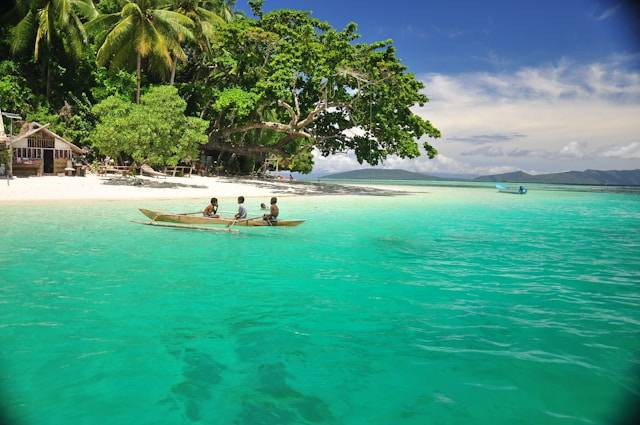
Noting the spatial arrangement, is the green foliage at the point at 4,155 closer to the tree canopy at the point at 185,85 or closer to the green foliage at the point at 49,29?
the tree canopy at the point at 185,85

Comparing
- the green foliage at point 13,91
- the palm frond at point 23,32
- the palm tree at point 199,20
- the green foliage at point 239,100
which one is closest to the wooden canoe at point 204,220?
the green foliage at point 239,100

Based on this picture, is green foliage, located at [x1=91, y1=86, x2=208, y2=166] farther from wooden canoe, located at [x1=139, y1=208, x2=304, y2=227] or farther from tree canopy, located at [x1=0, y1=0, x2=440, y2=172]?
wooden canoe, located at [x1=139, y1=208, x2=304, y2=227]

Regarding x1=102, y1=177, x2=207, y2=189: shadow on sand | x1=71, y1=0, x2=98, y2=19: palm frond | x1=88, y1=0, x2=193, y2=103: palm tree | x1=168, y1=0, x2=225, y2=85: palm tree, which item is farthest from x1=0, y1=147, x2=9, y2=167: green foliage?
x1=71, y1=0, x2=98, y2=19: palm frond

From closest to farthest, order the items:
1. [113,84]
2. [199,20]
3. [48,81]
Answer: [113,84], [48,81], [199,20]

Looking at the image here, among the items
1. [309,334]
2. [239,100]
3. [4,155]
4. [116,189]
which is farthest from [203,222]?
[239,100]

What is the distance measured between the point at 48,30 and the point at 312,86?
1691cm

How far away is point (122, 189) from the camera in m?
25.9

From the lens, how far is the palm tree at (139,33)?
2877cm

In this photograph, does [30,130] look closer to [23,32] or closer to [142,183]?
[142,183]

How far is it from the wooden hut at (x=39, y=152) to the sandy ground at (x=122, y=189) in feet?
4.39

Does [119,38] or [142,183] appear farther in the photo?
[142,183]

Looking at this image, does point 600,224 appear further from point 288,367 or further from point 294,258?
point 288,367

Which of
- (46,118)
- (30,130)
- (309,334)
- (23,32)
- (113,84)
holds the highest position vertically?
(23,32)

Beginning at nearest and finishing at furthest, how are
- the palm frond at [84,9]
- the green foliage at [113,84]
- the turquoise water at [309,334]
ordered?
the turquoise water at [309,334] < the green foliage at [113,84] < the palm frond at [84,9]
